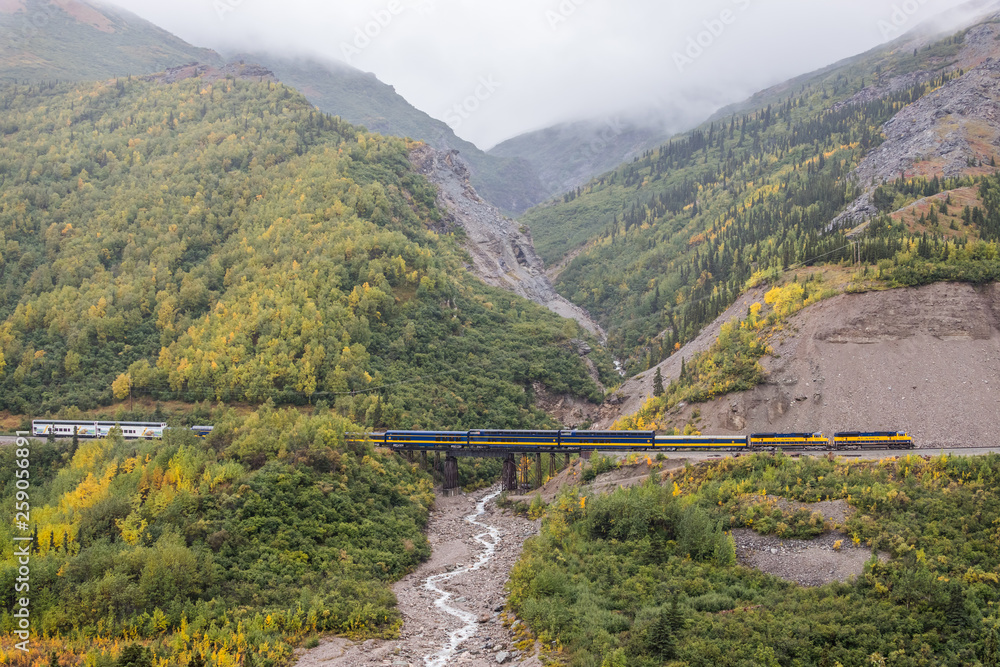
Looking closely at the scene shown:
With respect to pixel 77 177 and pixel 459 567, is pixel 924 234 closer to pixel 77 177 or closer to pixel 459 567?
pixel 459 567

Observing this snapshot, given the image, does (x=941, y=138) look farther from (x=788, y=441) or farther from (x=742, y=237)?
(x=788, y=441)

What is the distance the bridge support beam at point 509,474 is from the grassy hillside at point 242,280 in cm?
1208

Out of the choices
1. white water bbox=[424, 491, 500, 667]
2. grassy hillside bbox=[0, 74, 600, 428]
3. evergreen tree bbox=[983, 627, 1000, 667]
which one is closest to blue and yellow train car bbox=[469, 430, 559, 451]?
white water bbox=[424, 491, 500, 667]

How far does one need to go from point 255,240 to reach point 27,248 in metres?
33.0

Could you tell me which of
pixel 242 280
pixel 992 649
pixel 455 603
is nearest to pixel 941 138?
pixel 242 280

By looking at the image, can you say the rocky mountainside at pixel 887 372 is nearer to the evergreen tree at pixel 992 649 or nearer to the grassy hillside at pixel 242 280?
the evergreen tree at pixel 992 649

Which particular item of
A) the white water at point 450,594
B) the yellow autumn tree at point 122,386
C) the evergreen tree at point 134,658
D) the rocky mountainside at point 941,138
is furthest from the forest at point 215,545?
the rocky mountainside at point 941,138

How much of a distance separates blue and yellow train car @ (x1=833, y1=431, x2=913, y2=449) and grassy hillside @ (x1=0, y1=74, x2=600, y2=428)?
4091 cm

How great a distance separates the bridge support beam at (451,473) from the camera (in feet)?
250

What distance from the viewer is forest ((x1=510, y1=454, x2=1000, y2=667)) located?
30938mm

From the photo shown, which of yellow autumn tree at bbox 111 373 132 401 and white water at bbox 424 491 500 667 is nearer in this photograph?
white water at bbox 424 491 500 667

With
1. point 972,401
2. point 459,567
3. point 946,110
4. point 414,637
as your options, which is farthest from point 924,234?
point 946,110

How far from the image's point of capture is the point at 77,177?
383ft

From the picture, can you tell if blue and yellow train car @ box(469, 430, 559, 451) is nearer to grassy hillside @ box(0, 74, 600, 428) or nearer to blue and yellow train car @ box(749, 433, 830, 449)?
grassy hillside @ box(0, 74, 600, 428)
